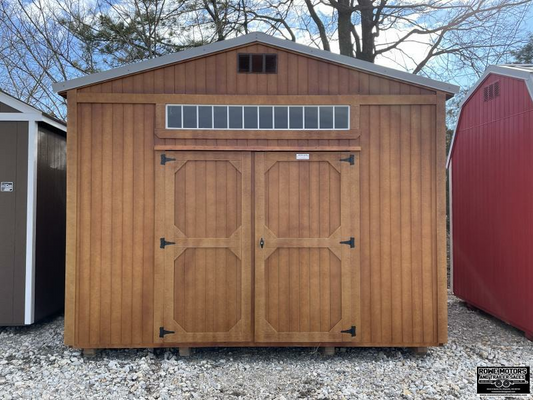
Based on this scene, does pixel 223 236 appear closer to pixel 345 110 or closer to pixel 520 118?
pixel 345 110

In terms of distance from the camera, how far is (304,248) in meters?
4.30

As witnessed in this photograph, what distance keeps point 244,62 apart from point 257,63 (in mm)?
128

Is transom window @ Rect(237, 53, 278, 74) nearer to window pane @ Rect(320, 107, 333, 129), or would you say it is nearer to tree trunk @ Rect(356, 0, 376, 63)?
window pane @ Rect(320, 107, 333, 129)

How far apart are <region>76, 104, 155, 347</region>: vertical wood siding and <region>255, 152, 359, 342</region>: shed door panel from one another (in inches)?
42.7

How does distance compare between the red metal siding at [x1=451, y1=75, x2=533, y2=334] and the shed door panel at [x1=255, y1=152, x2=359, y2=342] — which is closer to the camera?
the shed door panel at [x1=255, y1=152, x2=359, y2=342]

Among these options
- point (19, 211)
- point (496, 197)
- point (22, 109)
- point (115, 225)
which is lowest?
point (115, 225)

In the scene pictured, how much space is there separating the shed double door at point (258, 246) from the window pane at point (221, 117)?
0.28 m

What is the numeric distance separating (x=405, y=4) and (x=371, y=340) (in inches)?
367

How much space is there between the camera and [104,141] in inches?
167

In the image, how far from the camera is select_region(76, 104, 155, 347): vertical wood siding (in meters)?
4.23

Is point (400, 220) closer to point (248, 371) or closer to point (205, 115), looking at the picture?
point (248, 371)

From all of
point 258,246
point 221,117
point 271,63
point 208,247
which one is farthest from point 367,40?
point 208,247

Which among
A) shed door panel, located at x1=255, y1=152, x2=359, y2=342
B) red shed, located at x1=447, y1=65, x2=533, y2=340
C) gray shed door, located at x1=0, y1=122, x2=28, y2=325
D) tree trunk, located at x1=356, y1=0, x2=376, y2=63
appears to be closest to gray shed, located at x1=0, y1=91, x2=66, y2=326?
gray shed door, located at x1=0, y1=122, x2=28, y2=325

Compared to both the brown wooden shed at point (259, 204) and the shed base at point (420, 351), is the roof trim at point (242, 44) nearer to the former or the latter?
the brown wooden shed at point (259, 204)
